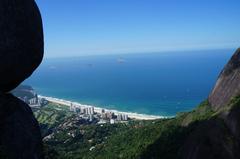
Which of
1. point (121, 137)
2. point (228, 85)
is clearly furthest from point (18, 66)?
point (121, 137)

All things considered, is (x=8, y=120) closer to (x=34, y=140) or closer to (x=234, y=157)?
(x=34, y=140)

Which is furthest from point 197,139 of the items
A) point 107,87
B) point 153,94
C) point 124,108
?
point 107,87

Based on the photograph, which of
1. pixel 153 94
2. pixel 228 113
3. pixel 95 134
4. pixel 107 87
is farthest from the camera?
pixel 107 87

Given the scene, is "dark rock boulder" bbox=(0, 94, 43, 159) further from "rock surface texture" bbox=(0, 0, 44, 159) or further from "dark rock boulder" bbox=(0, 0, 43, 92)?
"dark rock boulder" bbox=(0, 0, 43, 92)

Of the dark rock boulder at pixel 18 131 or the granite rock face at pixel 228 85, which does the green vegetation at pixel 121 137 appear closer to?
the granite rock face at pixel 228 85

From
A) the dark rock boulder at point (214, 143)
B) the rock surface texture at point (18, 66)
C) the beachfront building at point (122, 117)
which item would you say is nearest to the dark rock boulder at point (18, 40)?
the rock surface texture at point (18, 66)

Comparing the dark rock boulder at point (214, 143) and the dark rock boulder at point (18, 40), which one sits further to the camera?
the dark rock boulder at point (214, 143)

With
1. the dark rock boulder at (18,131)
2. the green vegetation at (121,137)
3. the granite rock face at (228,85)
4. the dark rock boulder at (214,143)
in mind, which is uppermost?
the granite rock face at (228,85)

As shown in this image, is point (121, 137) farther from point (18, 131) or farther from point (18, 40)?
point (18, 40)
